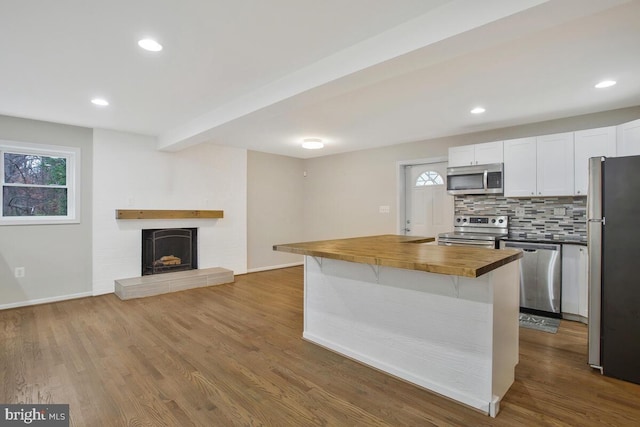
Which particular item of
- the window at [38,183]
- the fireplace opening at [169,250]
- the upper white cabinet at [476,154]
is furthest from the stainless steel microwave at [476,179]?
the window at [38,183]

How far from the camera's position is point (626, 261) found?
2322 mm

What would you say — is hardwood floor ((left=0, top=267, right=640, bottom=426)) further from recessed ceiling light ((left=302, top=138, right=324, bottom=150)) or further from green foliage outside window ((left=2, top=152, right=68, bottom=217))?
recessed ceiling light ((left=302, top=138, right=324, bottom=150))

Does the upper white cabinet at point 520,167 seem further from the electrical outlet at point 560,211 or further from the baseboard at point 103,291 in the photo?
the baseboard at point 103,291

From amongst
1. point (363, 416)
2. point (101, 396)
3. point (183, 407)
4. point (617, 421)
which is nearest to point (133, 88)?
point (101, 396)

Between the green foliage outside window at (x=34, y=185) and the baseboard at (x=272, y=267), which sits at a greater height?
the green foliage outside window at (x=34, y=185)

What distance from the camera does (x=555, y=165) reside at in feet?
12.7

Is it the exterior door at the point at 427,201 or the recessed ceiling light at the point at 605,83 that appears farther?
the exterior door at the point at 427,201

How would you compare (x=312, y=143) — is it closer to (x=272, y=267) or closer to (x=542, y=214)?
(x=272, y=267)

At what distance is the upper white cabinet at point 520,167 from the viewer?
4.04 metres

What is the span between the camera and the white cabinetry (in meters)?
3.60

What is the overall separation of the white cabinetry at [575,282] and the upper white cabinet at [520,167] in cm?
81

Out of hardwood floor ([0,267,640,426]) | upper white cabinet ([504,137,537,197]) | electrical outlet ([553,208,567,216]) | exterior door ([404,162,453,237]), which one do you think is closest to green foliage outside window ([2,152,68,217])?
hardwood floor ([0,267,640,426])

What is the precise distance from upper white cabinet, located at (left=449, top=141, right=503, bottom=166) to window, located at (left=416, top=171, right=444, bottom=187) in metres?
0.64

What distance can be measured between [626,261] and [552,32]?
1.68 metres
